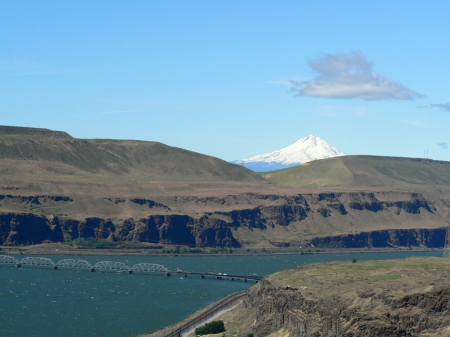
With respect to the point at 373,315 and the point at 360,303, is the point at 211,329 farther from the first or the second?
the point at 373,315

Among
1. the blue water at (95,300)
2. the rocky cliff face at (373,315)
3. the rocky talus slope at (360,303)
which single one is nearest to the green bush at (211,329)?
the rocky talus slope at (360,303)

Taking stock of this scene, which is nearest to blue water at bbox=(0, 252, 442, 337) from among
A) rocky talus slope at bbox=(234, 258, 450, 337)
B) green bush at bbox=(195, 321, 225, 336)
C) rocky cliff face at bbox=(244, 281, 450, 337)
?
green bush at bbox=(195, 321, 225, 336)

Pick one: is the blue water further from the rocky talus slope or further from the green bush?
the rocky talus slope

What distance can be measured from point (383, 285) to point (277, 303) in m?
14.3

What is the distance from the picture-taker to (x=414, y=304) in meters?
75.7

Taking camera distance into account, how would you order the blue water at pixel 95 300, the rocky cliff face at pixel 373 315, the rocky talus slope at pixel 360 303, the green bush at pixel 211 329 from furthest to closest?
1. the blue water at pixel 95 300
2. the green bush at pixel 211 329
3. the rocky talus slope at pixel 360 303
4. the rocky cliff face at pixel 373 315

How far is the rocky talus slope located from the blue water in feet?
67.5

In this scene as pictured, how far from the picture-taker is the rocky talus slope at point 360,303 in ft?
241

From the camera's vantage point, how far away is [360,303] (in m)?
76.2

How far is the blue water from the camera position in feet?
370

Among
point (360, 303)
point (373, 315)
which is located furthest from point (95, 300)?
point (373, 315)

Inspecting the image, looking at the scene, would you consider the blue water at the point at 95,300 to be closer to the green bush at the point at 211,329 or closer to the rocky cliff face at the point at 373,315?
the green bush at the point at 211,329

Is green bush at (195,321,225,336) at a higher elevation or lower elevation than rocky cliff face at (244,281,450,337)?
lower

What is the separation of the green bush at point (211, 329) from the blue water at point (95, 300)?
10.6 m
